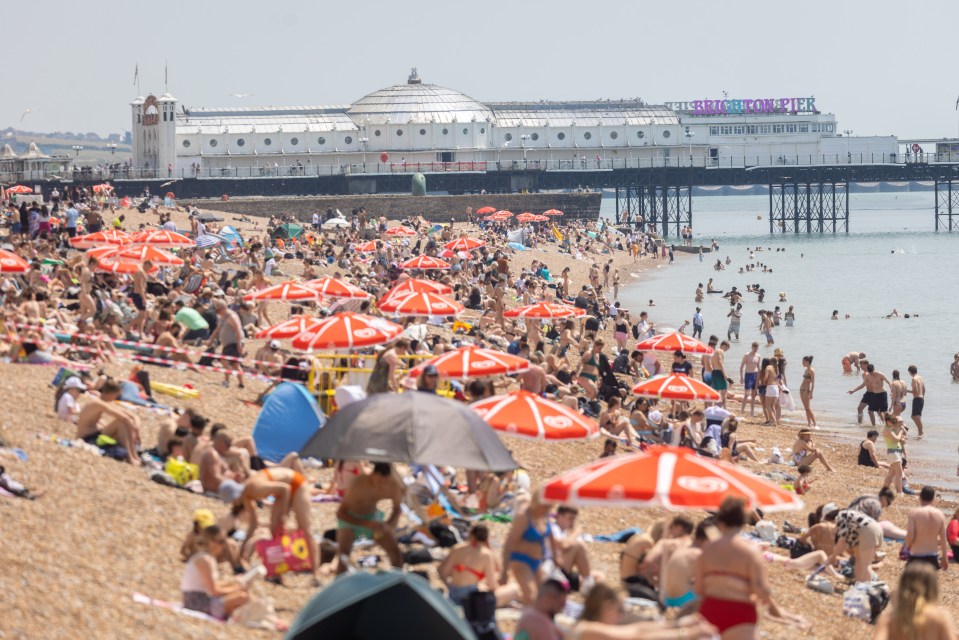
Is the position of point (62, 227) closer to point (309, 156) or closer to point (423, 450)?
point (423, 450)

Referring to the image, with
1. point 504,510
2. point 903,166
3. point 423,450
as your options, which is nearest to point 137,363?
point 504,510

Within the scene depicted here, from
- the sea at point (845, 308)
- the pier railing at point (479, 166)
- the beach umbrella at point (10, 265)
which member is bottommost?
the sea at point (845, 308)

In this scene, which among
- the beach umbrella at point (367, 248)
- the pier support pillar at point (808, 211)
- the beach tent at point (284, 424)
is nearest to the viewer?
the beach tent at point (284, 424)

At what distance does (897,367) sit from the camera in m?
31.6

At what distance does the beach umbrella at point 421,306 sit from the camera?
18.3 m

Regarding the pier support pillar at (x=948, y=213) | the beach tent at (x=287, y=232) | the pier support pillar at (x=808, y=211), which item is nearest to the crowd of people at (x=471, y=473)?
the beach tent at (x=287, y=232)

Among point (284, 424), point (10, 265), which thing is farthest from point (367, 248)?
point (284, 424)

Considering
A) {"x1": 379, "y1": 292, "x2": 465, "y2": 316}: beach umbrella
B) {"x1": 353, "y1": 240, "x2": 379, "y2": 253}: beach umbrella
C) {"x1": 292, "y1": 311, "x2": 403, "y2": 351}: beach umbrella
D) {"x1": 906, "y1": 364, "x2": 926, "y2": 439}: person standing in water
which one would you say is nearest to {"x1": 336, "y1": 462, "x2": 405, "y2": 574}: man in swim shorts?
{"x1": 292, "y1": 311, "x2": 403, "y2": 351}: beach umbrella

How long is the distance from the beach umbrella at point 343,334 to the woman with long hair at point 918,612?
27.9ft

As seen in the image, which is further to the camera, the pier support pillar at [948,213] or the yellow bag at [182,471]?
the pier support pillar at [948,213]

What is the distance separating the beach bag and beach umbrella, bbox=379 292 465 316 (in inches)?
360

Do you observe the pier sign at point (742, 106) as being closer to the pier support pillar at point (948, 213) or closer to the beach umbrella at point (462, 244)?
the pier support pillar at point (948, 213)

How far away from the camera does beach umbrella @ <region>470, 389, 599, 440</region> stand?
36.1 feet

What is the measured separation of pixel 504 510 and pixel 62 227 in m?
20.4
